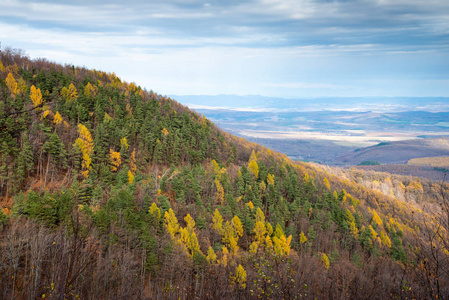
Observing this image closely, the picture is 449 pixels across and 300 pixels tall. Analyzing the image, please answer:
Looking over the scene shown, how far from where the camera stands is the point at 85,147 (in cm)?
6775

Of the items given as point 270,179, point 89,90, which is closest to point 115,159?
point 89,90

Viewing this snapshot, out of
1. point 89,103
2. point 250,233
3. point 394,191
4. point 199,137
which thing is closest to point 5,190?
point 89,103

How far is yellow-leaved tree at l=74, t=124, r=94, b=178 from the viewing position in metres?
65.2

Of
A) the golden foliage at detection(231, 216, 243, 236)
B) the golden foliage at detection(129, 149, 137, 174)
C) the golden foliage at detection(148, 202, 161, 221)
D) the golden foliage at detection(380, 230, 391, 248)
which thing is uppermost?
the golden foliage at detection(129, 149, 137, 174)

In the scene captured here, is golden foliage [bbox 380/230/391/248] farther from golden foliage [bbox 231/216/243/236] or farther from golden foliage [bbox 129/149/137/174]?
golden foliage [bbox 129/149/137/174]

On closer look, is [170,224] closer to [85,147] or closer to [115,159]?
[115,159]

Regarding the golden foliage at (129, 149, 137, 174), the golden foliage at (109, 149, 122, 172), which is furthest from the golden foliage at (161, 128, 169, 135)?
the golden foliage at (109, 149, 122, 172)

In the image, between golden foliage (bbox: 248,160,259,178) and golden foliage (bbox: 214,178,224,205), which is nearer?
golden foliage (bbox: 214,178,224,205)

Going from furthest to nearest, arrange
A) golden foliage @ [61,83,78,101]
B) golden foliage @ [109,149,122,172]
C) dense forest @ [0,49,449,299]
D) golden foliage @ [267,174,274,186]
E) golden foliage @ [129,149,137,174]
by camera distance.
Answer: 1. golden foliage @ [267,174,274,186]
2. golden foliage @ [61,83,78,101]
3. golden foliage @ [129,149,137,174]
4. golden foliage @ [109,149,122,172]
5. dense forest @ [0,49,449,299]

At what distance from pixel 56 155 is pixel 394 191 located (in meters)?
199

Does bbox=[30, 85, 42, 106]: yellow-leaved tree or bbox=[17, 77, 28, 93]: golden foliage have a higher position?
bbox=[17, 77, 28, 93]: golden foliage

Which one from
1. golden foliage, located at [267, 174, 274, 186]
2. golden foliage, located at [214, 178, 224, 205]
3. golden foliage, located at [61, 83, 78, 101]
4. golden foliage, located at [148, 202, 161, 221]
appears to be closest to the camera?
golden foliage, located at [148, 202, 161, 221]

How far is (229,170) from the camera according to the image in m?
103

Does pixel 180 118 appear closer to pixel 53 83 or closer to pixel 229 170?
pixel 229 170
